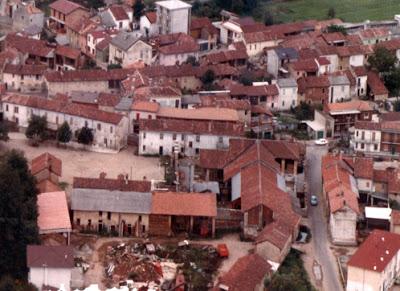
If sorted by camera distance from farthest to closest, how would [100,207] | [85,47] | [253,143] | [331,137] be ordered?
[85,47] → [331,137] → [253,143] → [100,207]

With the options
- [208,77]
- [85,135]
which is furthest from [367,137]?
[85,135]

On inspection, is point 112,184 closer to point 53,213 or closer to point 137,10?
point 53,213

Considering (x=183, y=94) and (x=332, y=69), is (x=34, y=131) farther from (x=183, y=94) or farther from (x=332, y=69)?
(x=332, y=69)

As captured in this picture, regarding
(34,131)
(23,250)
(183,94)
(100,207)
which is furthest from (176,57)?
(23,250)

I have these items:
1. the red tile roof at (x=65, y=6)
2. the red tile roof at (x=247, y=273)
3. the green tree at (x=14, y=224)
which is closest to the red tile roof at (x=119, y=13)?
the red tile roof at (x=65, y=6)

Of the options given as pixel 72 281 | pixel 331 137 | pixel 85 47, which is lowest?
pixel 72 281

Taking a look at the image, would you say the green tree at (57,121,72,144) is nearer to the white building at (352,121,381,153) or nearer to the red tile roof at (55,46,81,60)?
the red tile roof at (55,46,81,60)

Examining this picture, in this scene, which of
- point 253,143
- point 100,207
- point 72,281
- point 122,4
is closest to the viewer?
point 72,281

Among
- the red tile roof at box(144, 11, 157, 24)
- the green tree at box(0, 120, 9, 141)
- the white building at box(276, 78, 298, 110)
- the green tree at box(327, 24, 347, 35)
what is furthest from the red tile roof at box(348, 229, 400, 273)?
the red tile roof at box(144, 11, 157, 24)
